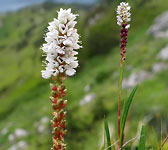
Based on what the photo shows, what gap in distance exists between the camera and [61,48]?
3285 millimetres

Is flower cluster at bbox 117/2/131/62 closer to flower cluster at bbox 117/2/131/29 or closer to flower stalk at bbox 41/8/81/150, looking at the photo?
flower cluster at bbox 117/2/131/29

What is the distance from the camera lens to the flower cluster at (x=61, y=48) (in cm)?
333

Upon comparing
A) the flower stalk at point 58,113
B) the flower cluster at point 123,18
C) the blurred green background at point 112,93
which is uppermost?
the blurred green background at point 112,93

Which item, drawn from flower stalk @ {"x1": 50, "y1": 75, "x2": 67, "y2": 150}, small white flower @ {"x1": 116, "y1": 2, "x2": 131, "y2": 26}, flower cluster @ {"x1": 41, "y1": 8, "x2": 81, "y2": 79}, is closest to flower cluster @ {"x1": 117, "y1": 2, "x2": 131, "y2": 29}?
small white flower @ {"x1": 116, "y1": 2, "x2": 131, "y2": 26}

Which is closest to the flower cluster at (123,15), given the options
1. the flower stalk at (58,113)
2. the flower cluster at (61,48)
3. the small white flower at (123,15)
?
the small white flower at (123,15)

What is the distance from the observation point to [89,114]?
19953 mm

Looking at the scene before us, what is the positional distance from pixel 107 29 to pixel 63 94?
51.9m

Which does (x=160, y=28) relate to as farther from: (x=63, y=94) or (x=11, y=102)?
(x=11, y=102)

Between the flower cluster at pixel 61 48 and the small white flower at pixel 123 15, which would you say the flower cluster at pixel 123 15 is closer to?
the small white flower at pixel 123 15

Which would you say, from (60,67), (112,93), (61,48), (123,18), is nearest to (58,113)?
(60,67)

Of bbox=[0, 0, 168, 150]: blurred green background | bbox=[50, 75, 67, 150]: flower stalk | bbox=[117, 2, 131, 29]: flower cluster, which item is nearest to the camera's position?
A: bbox=[50, 75, 67, 150]: flower stalk

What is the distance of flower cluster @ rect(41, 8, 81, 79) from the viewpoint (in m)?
3.33

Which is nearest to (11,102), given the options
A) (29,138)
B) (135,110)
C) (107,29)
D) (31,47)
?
(107,29)

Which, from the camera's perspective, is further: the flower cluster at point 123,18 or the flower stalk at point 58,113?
the flower cluster at point 123,18
